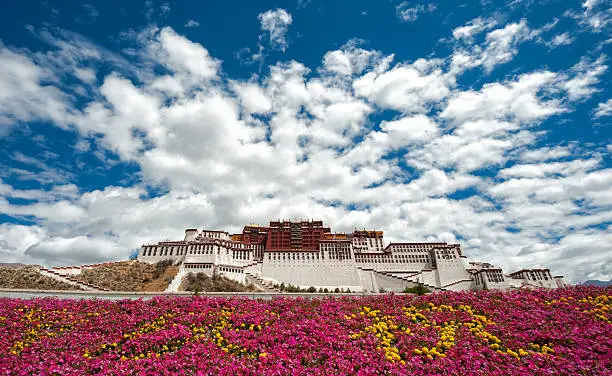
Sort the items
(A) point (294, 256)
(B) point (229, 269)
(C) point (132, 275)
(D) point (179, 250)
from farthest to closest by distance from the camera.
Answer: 1. (A) point (294, 256)
2. (D) point (179, 250)
3. (B) point (229, 269)
4. (C) point (132, 275)

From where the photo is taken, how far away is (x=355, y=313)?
13516 mm

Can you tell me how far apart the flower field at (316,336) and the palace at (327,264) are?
2216 inches

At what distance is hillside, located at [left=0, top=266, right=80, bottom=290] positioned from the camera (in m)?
43.0

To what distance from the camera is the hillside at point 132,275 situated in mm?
57316

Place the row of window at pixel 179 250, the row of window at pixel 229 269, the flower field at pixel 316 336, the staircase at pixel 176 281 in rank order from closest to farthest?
1. the flower field at pixel 316 336
2. the staircase at pixel 176 281
3. the row of window at pixel 229 269
4. the row of window at pixel 179 250

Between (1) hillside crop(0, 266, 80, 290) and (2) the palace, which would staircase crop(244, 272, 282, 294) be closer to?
(2) the palace

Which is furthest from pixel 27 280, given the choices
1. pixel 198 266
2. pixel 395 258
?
pixel 395 258

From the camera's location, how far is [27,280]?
45469mm

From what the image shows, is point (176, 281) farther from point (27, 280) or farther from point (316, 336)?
point (316, 336)

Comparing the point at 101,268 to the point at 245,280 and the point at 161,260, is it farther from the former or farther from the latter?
the point at 245,280

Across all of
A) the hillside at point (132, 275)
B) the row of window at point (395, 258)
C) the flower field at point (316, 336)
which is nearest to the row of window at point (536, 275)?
the row of window at point (395, 258)

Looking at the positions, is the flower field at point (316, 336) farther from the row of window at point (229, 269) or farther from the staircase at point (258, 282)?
the staircase at point (258, 282)

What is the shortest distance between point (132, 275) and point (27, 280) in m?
21.0

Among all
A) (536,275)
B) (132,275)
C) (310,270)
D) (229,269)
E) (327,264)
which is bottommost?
(536,275)
